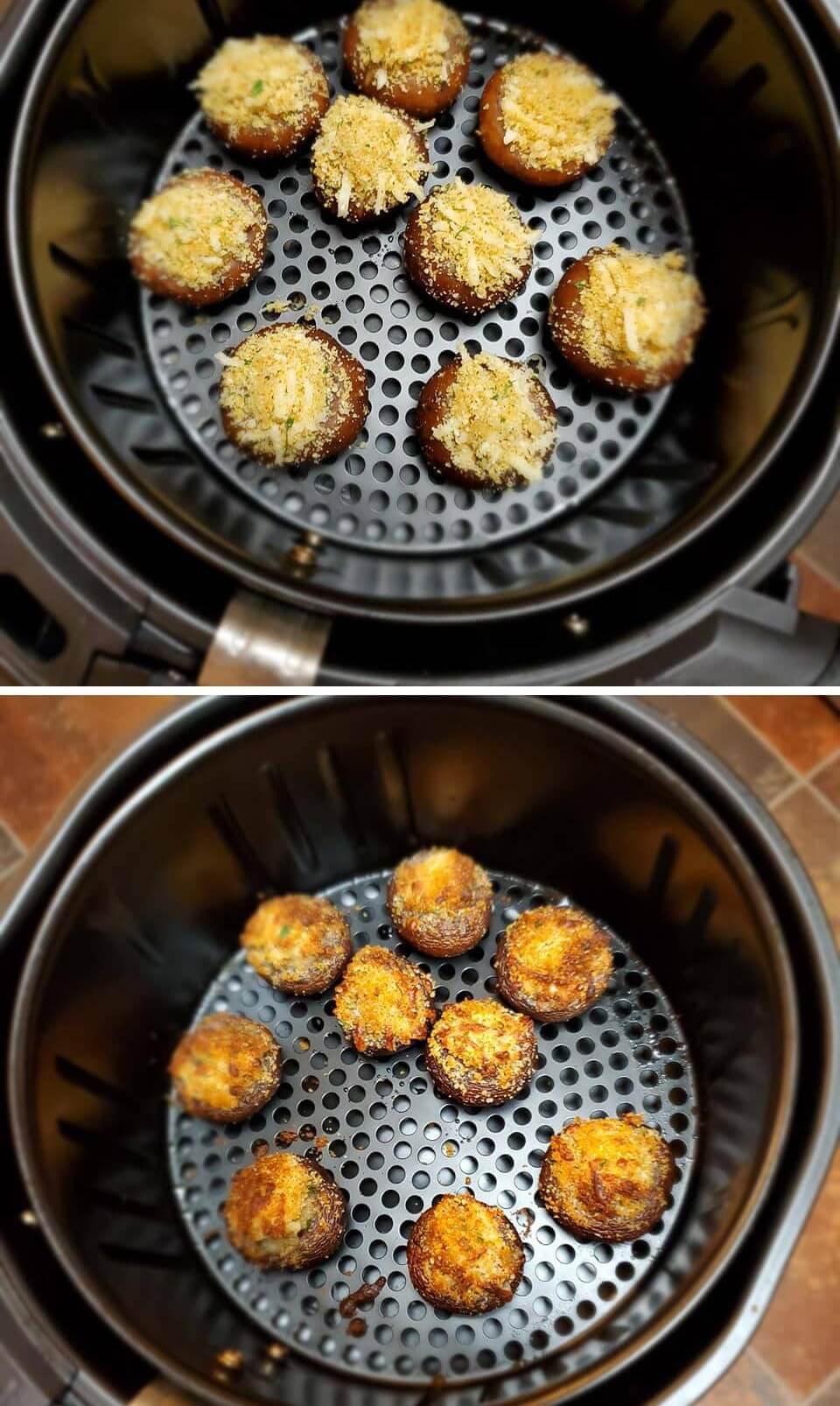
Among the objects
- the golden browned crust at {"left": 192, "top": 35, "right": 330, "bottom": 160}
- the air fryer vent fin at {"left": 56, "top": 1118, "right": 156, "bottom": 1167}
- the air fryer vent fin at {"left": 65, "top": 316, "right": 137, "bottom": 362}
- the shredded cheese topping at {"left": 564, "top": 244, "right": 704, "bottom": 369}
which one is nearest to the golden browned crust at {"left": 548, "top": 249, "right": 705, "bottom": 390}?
the shredded cheese topping at {"left": 564, "top": 244, "right": 704, "bottom": 369}

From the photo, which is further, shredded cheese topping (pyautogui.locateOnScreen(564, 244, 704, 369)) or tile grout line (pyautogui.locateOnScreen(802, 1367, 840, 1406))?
tile grout line (pyautogui.locateOnScreen(802, 1367, 840, 1406))

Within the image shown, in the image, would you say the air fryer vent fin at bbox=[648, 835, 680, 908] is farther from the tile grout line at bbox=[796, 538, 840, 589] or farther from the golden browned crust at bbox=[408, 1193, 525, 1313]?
the tile grout line at bbox=[796, 538, 840, 589]

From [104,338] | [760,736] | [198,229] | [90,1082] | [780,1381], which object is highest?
[198,229]

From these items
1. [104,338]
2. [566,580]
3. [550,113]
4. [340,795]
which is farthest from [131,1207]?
[550,113]

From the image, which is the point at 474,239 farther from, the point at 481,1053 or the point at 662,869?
the point at 481,1053

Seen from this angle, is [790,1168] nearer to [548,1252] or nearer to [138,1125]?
[548,1252]

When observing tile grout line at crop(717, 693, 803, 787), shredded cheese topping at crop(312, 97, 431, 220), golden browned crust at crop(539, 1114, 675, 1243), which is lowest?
golden browned crust at crop(539, 1114, 675, 1243)

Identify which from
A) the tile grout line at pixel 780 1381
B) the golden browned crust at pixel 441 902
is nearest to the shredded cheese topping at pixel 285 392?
the golden browned crust at pixel 441 902

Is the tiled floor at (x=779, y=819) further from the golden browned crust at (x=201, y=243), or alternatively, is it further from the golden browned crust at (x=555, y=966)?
the golden browned crust at (x=201, y=243)
